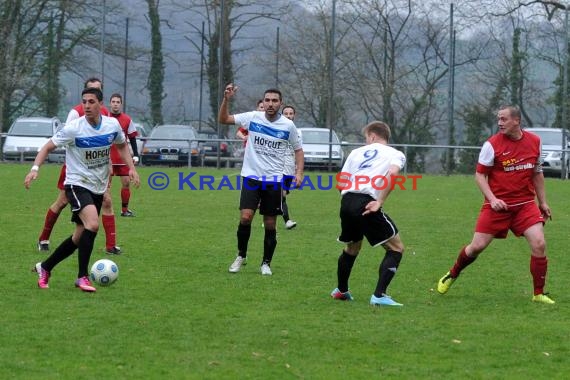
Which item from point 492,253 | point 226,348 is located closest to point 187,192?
point 492,253

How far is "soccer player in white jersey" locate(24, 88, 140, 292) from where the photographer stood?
883cm

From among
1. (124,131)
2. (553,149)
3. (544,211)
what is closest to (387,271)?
(544,211)

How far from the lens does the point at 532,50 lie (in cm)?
3578

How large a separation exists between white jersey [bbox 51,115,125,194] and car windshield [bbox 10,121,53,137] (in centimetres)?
2317

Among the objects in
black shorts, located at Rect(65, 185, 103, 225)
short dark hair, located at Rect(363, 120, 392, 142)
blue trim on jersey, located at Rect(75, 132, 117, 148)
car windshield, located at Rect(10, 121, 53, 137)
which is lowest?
black shorts, located at Rect(65, 185, 103, 225)

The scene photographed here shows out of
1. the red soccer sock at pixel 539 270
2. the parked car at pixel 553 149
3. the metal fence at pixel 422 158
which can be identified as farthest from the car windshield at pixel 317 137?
the red soccer sock at pixel 539 270

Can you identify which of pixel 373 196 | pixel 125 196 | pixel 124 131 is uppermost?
pixel 124 131

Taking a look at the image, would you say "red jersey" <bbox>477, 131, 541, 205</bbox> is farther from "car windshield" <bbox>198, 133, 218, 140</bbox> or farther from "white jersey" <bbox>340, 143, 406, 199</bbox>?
"car windshield" <bbox>198, 133, 218, 140</bbox>

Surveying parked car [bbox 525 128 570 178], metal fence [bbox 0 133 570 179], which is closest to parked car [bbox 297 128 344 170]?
metal fence [bbox 0 133 570 179]

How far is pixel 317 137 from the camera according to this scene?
32.1 metres

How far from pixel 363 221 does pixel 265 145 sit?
7.17 feet

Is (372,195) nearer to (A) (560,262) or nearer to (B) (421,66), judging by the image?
(A) (560,262)

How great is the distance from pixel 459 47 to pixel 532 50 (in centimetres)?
255

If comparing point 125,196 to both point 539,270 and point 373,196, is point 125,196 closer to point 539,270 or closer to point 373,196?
point 373,196
